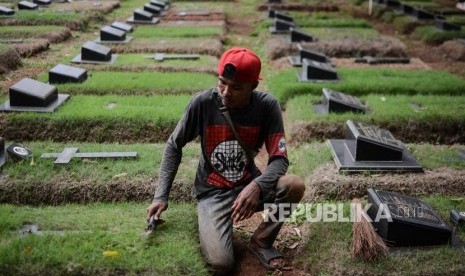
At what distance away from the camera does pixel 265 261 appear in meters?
4.09

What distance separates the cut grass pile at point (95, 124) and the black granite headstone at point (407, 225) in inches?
133

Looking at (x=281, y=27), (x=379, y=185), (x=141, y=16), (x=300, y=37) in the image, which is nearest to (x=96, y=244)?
(x=379, y=185)

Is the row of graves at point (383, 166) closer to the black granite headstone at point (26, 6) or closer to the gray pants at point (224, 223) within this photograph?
the gray pants at point (224, 223)

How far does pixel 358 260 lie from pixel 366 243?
0.16 metres

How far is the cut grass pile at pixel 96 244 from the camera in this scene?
3.66 meters

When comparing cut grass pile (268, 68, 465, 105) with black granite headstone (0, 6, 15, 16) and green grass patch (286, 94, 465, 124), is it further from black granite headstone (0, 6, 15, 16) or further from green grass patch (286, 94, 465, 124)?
black granite headstone (0, 6, 15, 16)

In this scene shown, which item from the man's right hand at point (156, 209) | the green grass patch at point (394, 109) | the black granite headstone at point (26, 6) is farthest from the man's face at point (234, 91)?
the black granite headstone at point (26, 6)

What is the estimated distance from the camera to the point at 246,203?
3807 millimetres

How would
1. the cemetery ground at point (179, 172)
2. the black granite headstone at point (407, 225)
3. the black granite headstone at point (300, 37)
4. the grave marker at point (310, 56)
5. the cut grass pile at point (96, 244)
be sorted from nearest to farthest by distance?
the cut grass pile at point (96, 244)
the cemetery ground at point (179, 172)
the black granite headstone at point (407, 225)
the grave marker at point (310, 56)
the black granite headstone at point (300, 37)

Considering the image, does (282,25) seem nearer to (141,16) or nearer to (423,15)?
(141,16)

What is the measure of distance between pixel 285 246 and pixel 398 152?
1907 millimetres

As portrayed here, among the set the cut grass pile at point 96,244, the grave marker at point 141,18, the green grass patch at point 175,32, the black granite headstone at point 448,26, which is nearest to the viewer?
the cut grass pile at point 96,244

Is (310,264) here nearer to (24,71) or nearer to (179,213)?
(179,213)

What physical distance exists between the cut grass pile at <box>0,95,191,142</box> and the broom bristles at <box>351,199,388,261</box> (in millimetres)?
3423
